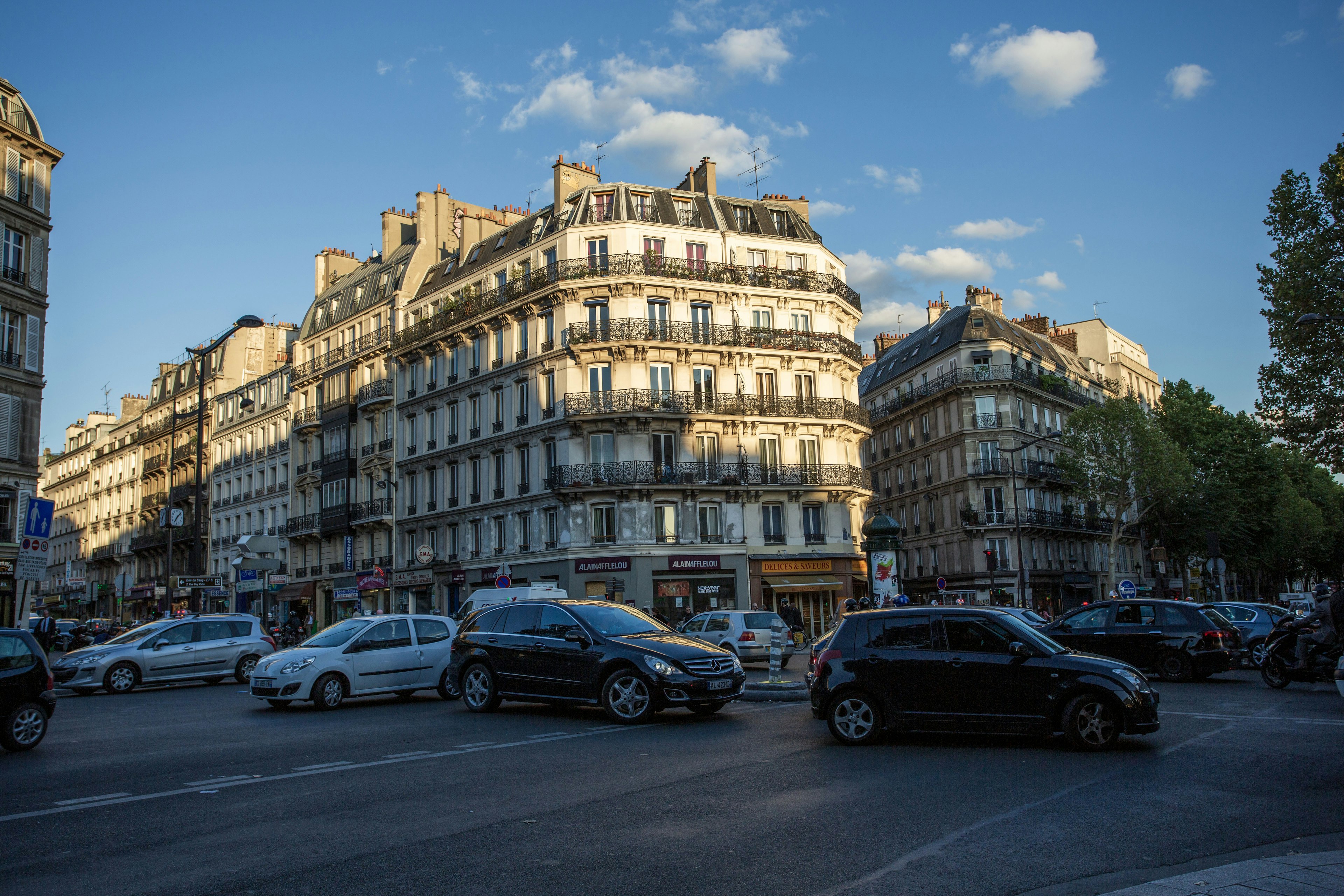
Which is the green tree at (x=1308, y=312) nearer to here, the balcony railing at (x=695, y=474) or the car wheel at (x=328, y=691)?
the balcony railing at (x=695, y=474)

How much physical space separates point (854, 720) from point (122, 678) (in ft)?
55.3

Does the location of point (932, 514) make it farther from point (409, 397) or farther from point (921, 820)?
point (921, 820)

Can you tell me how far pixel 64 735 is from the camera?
519 inches

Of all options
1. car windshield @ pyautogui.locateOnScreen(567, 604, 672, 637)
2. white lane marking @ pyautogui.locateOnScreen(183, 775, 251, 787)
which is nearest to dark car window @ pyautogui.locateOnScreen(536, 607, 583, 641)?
car windshield @ pyautogui.locateOnScreen(567, 604, 672, 637)

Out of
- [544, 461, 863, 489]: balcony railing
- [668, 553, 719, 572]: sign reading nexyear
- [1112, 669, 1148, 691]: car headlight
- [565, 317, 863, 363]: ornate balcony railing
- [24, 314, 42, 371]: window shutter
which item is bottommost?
[1112, 669, 1148, 691]: car headlight

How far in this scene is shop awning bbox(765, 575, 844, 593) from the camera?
4181 cm

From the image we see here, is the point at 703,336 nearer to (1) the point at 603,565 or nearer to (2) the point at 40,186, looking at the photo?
(1) the point at 603,565

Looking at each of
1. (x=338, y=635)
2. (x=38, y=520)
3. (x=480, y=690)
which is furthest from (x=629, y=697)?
(x=38, y=520)

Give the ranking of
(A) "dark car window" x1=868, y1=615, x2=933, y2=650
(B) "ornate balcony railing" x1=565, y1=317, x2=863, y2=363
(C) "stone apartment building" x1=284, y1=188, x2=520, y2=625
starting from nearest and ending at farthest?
(A) "dark car window" x1=868, y1=615, x2=933, y2=650, (B) "ornate balcony railing" x1=565, y1=317, x2=863, y2=363, (C) "stone apartment building" x1=284, y1=188, x2=520, y2=625

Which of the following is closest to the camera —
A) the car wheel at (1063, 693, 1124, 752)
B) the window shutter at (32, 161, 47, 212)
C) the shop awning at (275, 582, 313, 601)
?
the car wheel at (1063, 693, 1124, 752)

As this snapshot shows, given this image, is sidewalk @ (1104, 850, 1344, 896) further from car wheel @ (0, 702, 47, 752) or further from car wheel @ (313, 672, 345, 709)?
car wheel @ (313, 672, 345, 709)

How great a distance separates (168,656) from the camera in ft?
69.2

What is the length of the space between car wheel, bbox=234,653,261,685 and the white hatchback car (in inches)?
217

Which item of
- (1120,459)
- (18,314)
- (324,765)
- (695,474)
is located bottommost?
(324,765)
